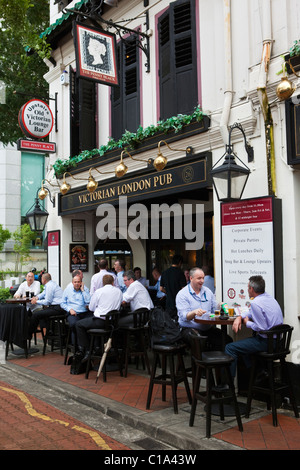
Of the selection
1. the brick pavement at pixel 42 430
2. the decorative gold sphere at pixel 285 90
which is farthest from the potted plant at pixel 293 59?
the brick pavement at pixel 42 430

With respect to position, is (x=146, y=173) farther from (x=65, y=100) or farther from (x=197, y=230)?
(x=65, y=100)

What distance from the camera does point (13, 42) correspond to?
1273 centimetres

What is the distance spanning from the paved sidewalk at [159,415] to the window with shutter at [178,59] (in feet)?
15.6

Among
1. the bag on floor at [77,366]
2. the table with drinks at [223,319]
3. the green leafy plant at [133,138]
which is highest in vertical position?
the green leafy plant at [133,138]

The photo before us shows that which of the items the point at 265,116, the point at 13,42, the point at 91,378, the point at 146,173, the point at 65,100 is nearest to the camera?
the point at 265,116

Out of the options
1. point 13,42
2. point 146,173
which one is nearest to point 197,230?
point 146,173

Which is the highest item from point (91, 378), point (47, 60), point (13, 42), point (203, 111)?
point (13, 42)

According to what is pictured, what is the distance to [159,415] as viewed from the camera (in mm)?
4992

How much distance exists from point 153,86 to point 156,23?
1.21 meters

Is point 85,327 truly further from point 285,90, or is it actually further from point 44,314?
point 285,90

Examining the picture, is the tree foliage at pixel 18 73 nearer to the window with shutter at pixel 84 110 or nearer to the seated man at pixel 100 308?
the window with shutter at pixel 84 110

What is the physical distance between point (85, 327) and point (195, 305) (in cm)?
228

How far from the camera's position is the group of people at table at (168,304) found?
491cm

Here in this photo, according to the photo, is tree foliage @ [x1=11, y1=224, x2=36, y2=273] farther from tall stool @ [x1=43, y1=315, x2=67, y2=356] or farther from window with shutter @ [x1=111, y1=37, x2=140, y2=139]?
window with shutter @ [x1=111, y1=37, x2=140, y2=139]
